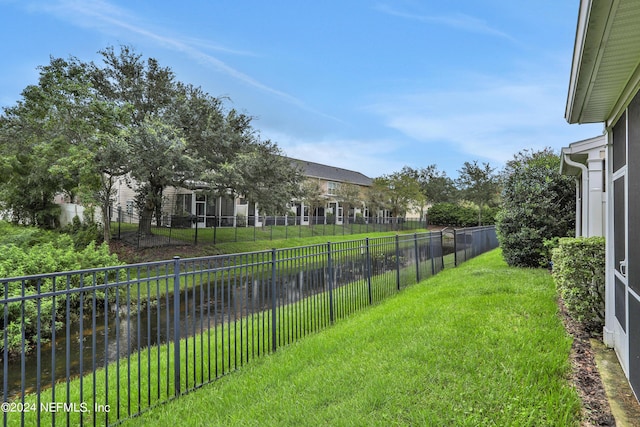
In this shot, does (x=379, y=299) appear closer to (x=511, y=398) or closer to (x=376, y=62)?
(x=511, y=398)

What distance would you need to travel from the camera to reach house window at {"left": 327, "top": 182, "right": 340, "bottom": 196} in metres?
37.7

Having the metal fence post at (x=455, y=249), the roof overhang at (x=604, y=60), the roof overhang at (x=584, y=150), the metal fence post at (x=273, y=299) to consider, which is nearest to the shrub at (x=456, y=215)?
the metal fence post at (x=455, y=249)

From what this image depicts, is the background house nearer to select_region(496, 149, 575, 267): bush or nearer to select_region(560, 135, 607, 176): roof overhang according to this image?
select_region(560, 135, 607, 176): roof overhang

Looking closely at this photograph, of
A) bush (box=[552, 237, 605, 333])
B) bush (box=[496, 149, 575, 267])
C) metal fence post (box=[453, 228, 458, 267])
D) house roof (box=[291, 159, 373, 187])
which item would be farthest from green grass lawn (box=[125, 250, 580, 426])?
house roof (box=[291, 159, 373, 187])

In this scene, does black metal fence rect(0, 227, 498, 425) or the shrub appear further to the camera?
the shrub

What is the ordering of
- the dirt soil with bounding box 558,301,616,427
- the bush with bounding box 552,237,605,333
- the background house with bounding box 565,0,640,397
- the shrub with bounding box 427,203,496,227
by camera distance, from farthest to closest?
the shrub with bounding box 427,203,496,227, the bush with bounding box 552,237,605,333, the dirt soil with bounding box 558,301,616,427, the background house with bounding box 565,0,640,397

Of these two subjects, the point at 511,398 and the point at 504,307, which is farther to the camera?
the point at 504,307

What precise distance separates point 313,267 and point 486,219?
1475 inches

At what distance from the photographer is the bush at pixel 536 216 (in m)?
9.82

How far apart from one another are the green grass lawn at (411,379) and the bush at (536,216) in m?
5.06

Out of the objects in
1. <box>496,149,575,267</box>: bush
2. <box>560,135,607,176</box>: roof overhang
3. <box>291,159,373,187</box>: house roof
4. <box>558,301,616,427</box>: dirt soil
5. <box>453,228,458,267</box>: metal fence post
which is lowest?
<box>558,301,616,427</box>: dirt soil

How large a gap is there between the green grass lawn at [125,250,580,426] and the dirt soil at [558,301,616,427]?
10 cm

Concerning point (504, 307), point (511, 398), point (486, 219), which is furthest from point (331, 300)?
point (486, 219)

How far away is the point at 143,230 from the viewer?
677 inches
